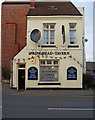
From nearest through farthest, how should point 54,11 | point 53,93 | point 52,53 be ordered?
point 53,93
point 52,53
point 54,11

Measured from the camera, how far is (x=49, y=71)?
16.4 meters

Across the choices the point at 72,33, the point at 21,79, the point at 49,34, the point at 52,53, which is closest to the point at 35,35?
the point at 49,34

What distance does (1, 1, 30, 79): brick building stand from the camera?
22.2 metres

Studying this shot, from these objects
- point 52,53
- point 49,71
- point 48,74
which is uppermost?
point 52,53

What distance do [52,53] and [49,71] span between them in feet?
5.59

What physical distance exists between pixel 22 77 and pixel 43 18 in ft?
19.6

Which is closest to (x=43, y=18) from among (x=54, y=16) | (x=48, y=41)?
(x=54, y=16)

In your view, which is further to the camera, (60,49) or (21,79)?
(21,79)

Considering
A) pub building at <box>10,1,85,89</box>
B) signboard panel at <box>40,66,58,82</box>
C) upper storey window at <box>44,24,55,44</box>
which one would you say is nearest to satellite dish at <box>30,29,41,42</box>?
pub building at <box>10,1,85,89</box>

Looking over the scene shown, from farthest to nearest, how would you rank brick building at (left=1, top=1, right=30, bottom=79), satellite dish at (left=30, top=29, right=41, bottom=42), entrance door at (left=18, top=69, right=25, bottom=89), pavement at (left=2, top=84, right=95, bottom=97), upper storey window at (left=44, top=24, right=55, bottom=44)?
brick building at (left=1, top=1, right=30, bottom=79), entrance door at (left=18, top=69, right=25, bottom=89), upper storey window at (left=44, top=24, right=55, bottom=44), satellite dish at (left=30, top=29, right=41, bottom=42), pavement at (left=2, top=84, right=95, bottom=97)

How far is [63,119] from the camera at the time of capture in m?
6.70

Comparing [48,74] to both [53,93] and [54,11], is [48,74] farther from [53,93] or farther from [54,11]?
[54,11]

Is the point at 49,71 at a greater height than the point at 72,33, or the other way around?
the point at 72,33

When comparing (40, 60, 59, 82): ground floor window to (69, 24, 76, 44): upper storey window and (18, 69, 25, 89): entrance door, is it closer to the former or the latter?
(18, 69, 25, 89): entrance door
